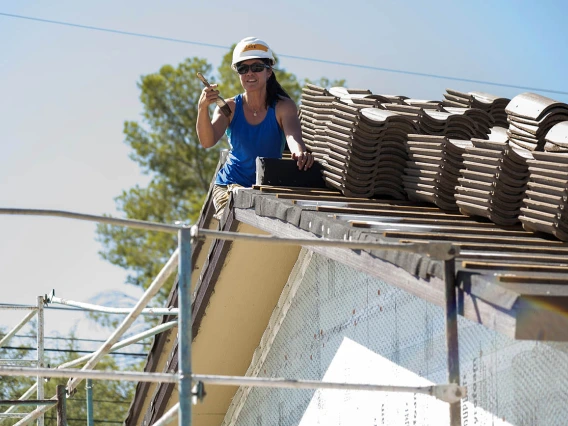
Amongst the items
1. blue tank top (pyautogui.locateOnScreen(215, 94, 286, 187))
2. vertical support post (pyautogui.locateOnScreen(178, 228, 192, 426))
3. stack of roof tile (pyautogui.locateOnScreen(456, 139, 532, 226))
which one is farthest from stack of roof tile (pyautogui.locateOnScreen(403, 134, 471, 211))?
vertical support post (pyautogui.locateOnScreen(178, 228, 192, 426))

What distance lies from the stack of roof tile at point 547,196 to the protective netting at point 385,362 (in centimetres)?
73

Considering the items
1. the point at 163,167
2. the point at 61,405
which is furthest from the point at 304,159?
the point at 163,167

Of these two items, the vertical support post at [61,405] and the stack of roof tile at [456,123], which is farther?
the stack of roof tile at [456,123]

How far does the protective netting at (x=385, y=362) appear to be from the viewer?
5328 millimetres

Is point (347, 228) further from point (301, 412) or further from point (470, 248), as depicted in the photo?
point (301, 412)

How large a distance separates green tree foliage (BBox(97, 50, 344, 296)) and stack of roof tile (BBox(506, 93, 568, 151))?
73.0ft

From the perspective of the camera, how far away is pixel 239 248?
748 cm

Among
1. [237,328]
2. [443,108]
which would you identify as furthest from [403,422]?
[443,108]

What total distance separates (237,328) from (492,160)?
2.94 metres

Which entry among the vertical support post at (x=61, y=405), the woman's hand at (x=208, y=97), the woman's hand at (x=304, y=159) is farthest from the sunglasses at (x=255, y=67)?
the vertical support post at (x=61, y=405)

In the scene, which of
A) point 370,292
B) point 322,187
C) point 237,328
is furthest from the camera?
point 237,328

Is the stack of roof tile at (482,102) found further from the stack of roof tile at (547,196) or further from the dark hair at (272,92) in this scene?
the stack of roof tile at (547,196)

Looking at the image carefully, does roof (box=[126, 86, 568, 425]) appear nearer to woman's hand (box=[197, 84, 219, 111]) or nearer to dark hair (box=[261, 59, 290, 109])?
dark hair (box=[261, 59, 290, 109])

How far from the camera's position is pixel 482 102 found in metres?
8.92
